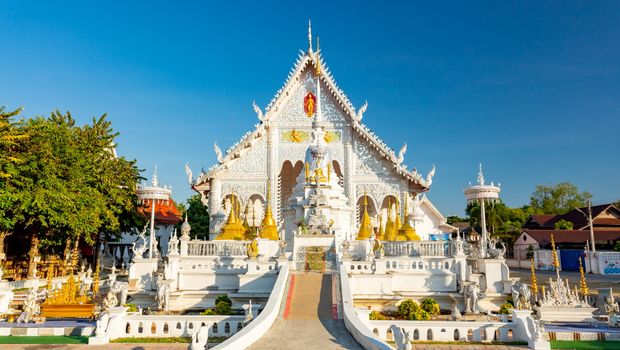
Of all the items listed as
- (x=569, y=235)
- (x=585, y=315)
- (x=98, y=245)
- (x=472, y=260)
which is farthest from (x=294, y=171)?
(x=569, y=235)

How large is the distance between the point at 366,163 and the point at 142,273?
14.7 meters

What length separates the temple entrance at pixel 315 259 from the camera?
15.3 meters

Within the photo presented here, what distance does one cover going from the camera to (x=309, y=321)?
9711 mm

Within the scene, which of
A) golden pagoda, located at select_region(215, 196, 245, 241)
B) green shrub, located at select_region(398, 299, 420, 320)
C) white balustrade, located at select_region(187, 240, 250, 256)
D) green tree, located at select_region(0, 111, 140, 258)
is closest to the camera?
green shrub, located at select_region(398, 299, 420, 320)

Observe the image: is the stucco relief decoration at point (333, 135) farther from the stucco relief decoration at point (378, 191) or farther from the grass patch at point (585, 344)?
the grass patch at point (585, 344)

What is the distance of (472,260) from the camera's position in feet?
53.7

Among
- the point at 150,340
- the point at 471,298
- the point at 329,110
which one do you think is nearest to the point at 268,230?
the point at 471,298

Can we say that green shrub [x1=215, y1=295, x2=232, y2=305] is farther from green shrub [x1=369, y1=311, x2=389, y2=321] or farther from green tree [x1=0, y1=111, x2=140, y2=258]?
A: green tree [x1=0, y1=111, x2=140, y2=258]


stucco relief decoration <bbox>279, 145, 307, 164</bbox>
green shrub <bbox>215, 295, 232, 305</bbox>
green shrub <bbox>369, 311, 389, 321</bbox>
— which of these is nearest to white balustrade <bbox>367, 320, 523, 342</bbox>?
green shrub <bbox>369, 311, 389, 321</bbox>

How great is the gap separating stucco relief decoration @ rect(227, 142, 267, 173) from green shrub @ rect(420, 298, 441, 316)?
578 inches

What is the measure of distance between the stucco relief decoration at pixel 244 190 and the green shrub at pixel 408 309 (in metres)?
14.6

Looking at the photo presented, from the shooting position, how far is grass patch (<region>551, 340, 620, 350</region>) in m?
9.54

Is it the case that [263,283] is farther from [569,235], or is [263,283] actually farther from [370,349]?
[569,235]

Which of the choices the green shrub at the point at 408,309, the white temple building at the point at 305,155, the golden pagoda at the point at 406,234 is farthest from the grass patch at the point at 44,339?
the white temple building at the point at 305,155
